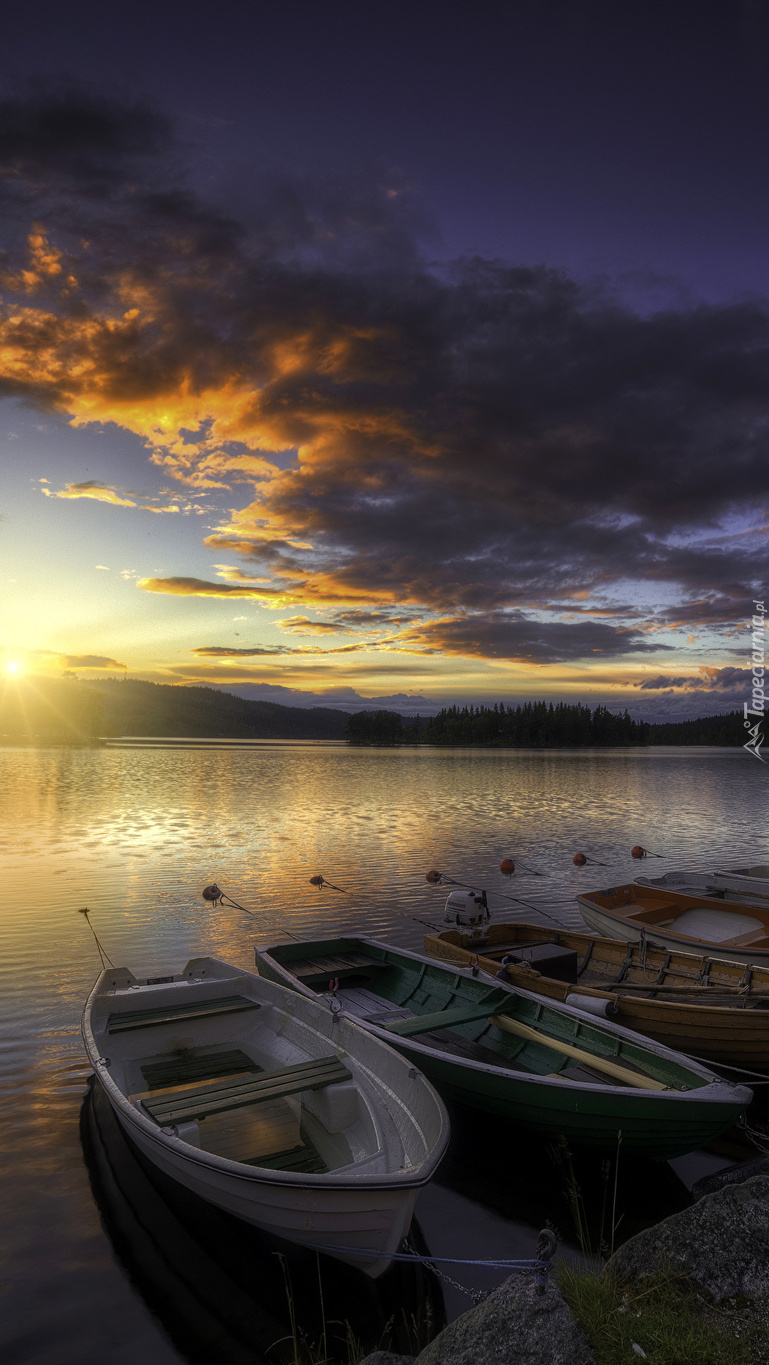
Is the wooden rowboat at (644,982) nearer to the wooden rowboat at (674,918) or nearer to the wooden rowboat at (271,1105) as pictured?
the wooden rowboat at (674,918)

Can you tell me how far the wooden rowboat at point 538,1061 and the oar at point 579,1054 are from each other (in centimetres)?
2

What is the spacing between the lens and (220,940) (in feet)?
74.9

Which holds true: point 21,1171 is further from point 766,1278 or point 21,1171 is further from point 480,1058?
point 766,1278

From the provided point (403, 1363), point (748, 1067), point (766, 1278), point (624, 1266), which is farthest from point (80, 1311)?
point (748, 1067)

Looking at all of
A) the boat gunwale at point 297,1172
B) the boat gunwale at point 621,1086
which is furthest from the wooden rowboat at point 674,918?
the boat gunwale at point 297,1172

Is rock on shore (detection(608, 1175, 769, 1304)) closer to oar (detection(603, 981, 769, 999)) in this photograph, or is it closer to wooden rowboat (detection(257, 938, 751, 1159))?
wooden rowboat (detection(257, 938, 751, 1159))

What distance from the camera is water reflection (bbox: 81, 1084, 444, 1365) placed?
739cm

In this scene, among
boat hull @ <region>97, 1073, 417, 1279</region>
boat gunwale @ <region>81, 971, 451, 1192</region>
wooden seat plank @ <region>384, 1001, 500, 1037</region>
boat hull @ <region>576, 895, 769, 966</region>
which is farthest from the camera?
boat hull @ <region>576, 895, 769, 966</region>

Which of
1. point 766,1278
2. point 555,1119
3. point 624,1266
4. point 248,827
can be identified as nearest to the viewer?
point 766,1278

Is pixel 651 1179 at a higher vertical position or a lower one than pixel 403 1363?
lower

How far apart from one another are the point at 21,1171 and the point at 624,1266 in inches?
334

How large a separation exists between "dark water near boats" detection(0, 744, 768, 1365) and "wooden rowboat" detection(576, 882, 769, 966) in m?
5.29

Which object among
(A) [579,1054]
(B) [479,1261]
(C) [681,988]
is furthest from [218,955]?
(B) [479,1261]

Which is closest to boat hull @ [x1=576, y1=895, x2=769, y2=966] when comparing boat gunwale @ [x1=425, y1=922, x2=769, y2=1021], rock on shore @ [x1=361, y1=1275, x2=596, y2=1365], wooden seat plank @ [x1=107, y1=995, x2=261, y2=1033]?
boat gunwale @ [x1=425, y1=922, x2=769, y2=1021]
